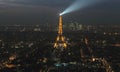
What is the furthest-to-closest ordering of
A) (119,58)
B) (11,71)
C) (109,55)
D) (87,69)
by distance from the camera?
(109,55), (119,58), (87,69), (11,71)

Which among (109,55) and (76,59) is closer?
(76,59)

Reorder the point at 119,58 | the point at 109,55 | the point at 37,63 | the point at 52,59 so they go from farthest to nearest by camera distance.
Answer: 1. the point at 109,55
2. the point at 119,58
3. the point at 52,59
4. the point at 37,63

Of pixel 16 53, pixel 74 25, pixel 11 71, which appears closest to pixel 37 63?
pixel 11 71

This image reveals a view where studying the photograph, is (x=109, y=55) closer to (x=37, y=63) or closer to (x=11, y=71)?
(x=37, y=63)

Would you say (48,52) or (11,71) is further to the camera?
(48,52)

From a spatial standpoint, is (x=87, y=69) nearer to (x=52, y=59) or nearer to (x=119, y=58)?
(x=52, y=59)

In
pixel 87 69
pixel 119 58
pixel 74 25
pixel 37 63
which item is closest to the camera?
pixel 87 69

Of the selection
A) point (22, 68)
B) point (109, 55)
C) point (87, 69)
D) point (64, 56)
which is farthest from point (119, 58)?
point (22, 68)

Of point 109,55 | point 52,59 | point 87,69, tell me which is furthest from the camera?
point 109,55
